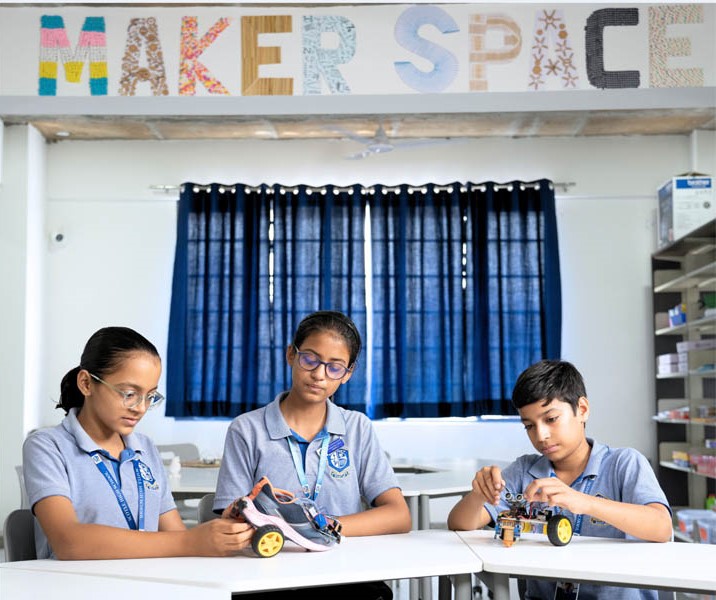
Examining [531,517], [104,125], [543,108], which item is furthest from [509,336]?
[531,517]

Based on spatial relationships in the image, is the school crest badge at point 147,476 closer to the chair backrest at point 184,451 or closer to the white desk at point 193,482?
the white desk at point 193,482

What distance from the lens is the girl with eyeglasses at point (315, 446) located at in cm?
240

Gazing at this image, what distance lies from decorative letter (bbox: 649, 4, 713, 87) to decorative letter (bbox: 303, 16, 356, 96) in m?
1.31

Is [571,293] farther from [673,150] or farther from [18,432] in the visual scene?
[18,432]

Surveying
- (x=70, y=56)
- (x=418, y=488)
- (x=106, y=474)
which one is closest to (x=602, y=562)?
(x=106, y=474)

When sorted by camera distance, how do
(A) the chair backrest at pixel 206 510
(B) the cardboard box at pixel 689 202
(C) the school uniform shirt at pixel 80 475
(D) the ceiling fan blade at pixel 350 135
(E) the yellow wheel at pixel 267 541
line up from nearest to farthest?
(E) the yellow wheel at pixel 267 541, (C) the school uniform shirt at pixel 80 475, (A) the chair backrest at pixel 206 510, (D) the ceiling fan blade at pixel 350 135, (B) the cardboard box at pixel 689 202

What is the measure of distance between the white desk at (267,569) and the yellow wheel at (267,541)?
0.02 metres

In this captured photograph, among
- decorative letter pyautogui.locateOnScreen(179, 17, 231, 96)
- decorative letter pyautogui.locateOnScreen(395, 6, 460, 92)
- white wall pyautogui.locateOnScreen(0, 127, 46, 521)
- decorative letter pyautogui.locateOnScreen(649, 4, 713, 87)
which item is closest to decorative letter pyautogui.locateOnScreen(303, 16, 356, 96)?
decorative letter pyautogui.locateOnScreen(395, 6, 460, 92)

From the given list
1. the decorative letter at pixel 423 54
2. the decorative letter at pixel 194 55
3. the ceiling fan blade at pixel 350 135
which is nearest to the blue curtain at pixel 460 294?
the ceiling fan blade at pixel 350 135

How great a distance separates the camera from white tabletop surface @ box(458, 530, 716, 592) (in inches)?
70.6

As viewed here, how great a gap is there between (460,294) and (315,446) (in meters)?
5.05

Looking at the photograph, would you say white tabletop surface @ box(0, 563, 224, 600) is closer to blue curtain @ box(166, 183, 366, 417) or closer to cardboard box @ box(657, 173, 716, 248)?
blue curtain @ box(166, 183, 366, 417)

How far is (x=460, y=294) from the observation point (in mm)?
7383

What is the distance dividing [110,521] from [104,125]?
217 inches
